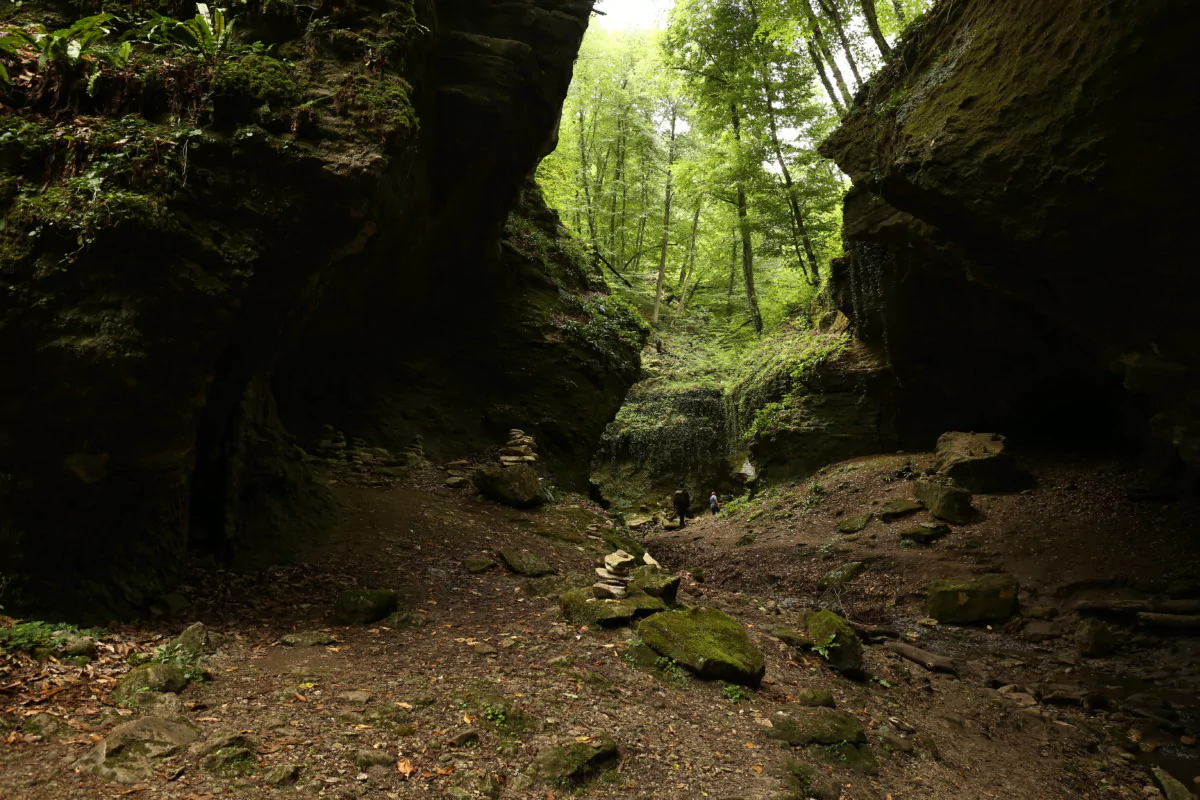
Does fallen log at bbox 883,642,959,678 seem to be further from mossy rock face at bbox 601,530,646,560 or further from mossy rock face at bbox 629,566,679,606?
mossy rock face at bbox 601,530,646,560

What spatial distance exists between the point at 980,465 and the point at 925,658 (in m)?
6.79

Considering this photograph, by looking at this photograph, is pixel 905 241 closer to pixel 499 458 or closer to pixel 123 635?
pixel 499 458

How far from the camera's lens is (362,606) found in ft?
19.7

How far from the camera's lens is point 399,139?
6738 millimetres

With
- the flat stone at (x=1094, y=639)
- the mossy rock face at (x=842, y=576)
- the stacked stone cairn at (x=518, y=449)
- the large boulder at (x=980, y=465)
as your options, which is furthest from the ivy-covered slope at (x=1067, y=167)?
the stacked stone cairn at (x=518, y=449)

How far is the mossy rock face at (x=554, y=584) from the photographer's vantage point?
7.37 meters

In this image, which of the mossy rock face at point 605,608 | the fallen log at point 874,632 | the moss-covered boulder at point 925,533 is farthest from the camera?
the moss-covered boulder at point 925,533

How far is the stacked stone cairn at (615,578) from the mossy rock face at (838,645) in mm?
2285

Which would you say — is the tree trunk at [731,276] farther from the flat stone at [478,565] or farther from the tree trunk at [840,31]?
the flat stone at [478,565]

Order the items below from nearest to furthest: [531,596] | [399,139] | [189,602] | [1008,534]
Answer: [189,602] → [399,139] → [531,596] → [1008,534]

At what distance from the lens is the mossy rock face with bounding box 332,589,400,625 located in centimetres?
595

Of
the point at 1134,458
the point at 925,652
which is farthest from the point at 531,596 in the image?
the point at 1134,458

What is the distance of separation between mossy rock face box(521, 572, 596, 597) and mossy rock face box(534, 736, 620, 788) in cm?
320

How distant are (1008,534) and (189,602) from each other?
12647 millimetres
